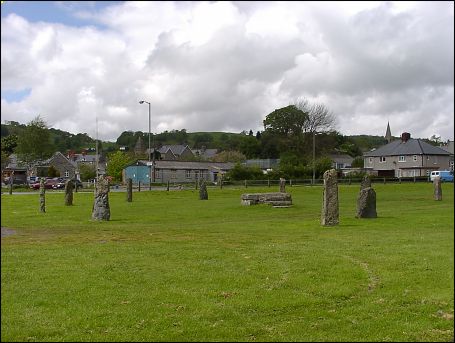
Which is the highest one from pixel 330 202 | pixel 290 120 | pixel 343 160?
pixel 290 120

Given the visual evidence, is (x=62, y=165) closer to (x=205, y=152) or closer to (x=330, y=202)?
(x=205, y=152)

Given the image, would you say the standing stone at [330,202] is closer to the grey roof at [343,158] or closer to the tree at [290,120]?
the tree at [290,120]

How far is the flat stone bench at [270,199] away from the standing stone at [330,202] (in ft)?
38.2

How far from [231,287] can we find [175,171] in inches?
3041

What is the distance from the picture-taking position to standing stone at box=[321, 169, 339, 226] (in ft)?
63.4

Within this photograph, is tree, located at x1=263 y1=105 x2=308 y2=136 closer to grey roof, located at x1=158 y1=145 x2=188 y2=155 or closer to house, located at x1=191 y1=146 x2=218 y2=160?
grey roof, located at x1=158 y1=145 x2=188 y2=155

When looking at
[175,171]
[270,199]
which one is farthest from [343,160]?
[175,171]

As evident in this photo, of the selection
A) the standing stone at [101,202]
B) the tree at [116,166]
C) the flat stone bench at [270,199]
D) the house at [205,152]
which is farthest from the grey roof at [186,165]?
the standing stone at [101,202]

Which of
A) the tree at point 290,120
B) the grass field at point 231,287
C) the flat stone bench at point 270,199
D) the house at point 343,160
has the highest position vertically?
the tree at point 290,120

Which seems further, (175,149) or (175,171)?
(175,149)

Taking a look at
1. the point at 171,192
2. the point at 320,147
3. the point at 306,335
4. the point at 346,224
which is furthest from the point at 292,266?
the point at 171,192

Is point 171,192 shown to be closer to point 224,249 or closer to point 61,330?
point 224,249

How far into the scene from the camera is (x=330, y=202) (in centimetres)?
1931

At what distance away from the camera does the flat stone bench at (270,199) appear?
31234 millimetres
